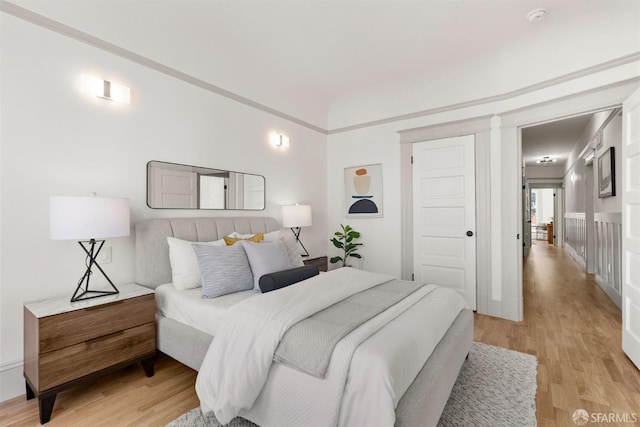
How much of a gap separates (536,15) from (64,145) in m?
3.96

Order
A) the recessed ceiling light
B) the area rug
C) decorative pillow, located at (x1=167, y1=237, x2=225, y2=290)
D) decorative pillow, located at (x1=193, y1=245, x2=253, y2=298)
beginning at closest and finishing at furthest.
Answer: the area rug → decorative pillow, located at (x1=193, y1=245, x2=253, y2=298) → decorative pillow, located at (x1=167, y1=237, x2=225, y2=290) → the recessed ceiling light

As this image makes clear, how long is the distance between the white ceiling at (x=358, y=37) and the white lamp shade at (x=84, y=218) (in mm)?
1402

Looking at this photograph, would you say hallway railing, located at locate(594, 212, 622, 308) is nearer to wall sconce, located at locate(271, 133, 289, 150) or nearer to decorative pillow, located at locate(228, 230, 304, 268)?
decorative pillow, located at locate(228, 230, 304, 268)

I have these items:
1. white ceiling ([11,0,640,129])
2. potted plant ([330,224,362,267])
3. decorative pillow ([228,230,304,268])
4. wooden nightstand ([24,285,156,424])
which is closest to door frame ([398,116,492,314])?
white ceiling ([11,0,640,129])

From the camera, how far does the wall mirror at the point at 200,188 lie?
2781 mm

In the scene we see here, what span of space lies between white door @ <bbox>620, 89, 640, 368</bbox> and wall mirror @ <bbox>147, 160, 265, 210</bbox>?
349 cm

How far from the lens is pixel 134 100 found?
265cm

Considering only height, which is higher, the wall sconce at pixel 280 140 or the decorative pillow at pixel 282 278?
the wall sconce at pixel 280 140

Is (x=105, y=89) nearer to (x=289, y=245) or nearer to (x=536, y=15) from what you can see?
(x=289, y=245)

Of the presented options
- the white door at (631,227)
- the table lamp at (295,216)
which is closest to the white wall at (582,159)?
the white door at (631,227)

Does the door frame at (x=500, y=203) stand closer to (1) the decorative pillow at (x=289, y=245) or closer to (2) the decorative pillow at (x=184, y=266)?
(1) the decorative pillow at (x=289, y=245)

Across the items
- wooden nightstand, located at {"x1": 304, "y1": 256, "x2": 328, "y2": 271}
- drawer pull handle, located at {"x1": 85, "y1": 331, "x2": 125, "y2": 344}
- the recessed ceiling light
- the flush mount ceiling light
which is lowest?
drawer pull handle, located at {"x1": 85, "y1": 331, "x2": 125, "y2": 344}

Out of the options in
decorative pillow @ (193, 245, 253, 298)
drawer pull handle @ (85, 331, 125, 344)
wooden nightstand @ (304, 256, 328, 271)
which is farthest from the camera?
wooden nightstand @ (304, 256, 328, 271)

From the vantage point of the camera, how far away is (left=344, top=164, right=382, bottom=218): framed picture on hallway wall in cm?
448
